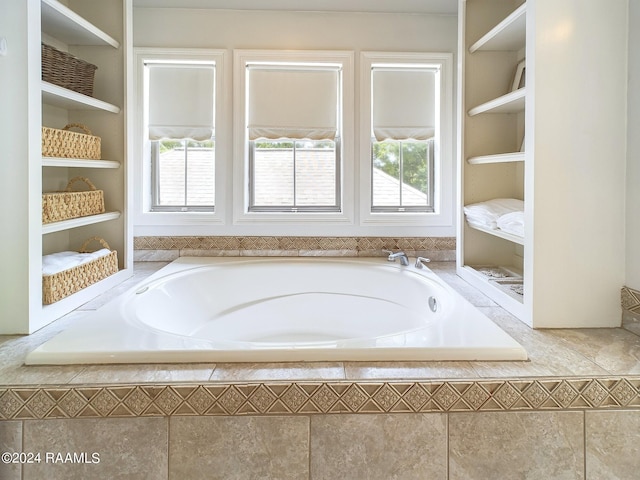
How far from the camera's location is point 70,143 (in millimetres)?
2082

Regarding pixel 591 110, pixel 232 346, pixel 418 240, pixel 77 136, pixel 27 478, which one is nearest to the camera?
pixel 27 478

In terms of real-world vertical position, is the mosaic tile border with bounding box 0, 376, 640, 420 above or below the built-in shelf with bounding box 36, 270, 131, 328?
below

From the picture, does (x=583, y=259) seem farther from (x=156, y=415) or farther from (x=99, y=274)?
(x=99, y=274)

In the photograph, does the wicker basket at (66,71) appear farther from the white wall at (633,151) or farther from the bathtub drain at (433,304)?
the white wall at (633,151)

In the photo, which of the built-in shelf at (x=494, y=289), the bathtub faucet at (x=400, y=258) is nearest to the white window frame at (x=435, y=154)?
the bathtub faucet at (x=400, y=258)

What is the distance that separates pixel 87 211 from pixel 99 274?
0.33m

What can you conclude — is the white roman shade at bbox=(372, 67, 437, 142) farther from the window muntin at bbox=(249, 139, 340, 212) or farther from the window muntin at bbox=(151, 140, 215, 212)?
the window muntin at bbox=(151, 140, 215, 212)

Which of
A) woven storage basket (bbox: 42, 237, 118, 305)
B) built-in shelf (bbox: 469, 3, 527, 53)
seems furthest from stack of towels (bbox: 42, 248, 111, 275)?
built-in shelf (bbox: 469, 3, 527, 53)

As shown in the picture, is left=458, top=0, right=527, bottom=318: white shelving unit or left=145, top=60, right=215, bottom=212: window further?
left=145, top=60, right=215, bottom=212: window

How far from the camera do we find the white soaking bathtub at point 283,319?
1.37m

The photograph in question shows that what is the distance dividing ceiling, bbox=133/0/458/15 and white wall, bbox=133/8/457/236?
0.12 ft

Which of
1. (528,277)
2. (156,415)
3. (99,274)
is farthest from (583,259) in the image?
(99,274)

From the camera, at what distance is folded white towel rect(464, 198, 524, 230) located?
7.34 ft

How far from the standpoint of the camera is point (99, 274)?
223 cm
